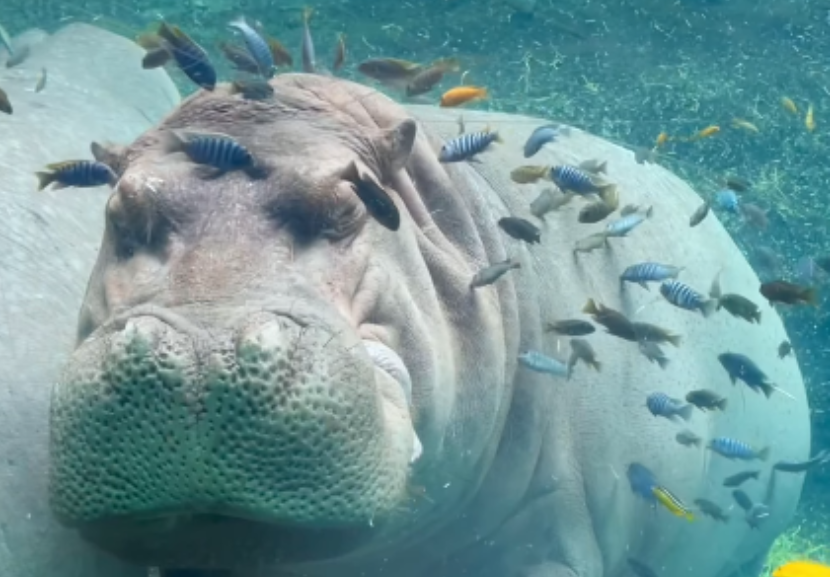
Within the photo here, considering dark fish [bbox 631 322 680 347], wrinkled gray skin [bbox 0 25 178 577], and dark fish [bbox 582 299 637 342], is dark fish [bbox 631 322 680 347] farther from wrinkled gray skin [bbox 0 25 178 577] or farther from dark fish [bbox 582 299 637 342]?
wrinkled gray skin [bbox 0 25 178 577]

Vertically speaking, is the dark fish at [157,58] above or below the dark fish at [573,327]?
above

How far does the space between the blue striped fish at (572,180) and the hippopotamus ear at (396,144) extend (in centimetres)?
106

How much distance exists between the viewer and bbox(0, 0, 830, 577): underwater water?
9.29 ft

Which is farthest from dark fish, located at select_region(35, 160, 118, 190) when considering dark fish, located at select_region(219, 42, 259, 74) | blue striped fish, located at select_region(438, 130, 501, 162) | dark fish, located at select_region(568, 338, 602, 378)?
dark fish, located at select_region(568, 338, 602, 378)

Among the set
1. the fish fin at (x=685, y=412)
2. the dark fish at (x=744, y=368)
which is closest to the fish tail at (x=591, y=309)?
the fish fin at (x=685, y=412)

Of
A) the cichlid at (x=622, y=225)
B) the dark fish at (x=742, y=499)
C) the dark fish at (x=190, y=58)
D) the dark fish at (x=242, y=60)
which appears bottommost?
the dark fish at (x=742, y=499)

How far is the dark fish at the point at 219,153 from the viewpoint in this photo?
323 centimetres

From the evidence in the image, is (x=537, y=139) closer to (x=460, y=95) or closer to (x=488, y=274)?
(x=460, y=95)

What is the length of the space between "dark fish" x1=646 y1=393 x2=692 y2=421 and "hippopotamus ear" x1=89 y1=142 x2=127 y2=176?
2488 mm

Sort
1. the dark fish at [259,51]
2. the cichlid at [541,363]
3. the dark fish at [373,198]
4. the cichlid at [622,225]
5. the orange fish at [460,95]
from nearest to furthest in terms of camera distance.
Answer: the dark fish at [373,198] < the dark fish at [259,51] < the cichlid at [541,363] < the cichlid at [622,225] < the orange fish at [460,95]

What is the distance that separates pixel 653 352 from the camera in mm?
5168

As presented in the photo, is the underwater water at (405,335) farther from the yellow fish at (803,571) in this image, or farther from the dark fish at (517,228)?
the yellow fish at (803,571)

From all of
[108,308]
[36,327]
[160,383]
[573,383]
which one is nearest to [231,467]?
[160,383]

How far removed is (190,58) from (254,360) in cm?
179
